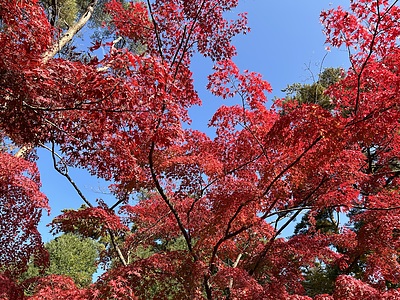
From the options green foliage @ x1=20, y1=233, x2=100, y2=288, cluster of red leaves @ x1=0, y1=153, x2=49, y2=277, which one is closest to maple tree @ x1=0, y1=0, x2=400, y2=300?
cluster of red leaves @ x1=0, y1=153, x2=49, y2=277

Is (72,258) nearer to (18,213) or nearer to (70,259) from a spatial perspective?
(70,259)

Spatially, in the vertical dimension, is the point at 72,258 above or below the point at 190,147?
above

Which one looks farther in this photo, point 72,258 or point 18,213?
point 72,258

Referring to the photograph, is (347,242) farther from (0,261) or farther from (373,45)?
(0,261)

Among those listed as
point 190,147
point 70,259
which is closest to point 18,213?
point 190,147

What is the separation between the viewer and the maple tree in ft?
10.5

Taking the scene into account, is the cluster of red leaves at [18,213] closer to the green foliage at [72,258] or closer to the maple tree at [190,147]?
the maple tree at [190,147]

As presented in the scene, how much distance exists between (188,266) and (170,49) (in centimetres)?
353

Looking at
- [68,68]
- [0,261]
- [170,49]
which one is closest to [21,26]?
[68,68]

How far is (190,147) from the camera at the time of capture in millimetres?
6809

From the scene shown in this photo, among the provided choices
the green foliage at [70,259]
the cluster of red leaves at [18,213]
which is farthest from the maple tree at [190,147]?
the green foliage at [70,259]

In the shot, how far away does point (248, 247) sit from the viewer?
6.98 meters

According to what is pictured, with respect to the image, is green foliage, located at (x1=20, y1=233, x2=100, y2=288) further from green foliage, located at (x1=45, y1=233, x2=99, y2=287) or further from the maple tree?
the maple tree

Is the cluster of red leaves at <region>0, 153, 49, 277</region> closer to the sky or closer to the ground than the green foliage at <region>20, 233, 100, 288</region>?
closer to the ground
